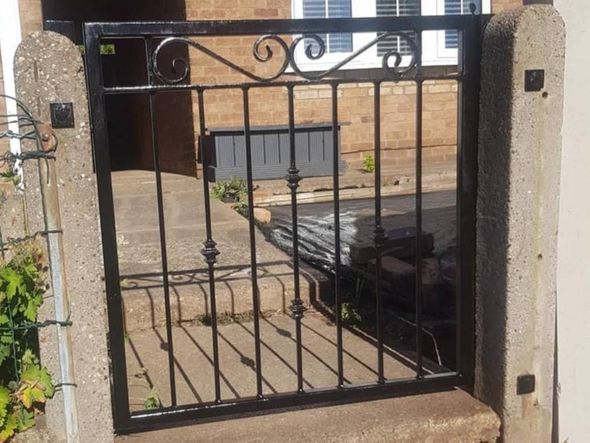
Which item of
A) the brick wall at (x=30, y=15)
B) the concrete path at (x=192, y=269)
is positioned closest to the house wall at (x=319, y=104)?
the brick wall at (x=30, y=15)

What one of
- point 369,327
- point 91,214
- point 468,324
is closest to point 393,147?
point 369,327

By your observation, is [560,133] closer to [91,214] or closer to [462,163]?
[462,163]

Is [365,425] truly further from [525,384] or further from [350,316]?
[350,316]

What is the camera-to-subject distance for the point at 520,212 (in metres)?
2.77

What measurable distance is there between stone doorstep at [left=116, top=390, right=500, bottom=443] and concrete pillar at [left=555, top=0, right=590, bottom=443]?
0.32 m

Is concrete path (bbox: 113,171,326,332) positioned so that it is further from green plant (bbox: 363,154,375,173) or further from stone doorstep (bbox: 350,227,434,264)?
green plant (bbox: 363,154,375,173)

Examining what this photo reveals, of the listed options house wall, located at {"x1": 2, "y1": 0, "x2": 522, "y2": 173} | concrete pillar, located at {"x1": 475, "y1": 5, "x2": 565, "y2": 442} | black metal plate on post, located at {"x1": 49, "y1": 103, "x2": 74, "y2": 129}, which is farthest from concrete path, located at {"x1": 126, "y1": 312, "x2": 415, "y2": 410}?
house wall, located at {"x1": 2, "y1": 0, "x2": 522, "y2": 173}

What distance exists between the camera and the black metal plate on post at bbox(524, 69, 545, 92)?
270 centimetres

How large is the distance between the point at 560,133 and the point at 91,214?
171 cm

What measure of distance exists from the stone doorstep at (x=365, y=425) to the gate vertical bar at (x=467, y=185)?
0.23 m

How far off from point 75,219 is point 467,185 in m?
1.49

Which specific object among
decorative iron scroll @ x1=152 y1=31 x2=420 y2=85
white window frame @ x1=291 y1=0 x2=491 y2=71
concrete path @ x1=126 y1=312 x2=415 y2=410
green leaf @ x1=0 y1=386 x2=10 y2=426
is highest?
white window frame @ x1=291 y1=0 x2=491 y2=71

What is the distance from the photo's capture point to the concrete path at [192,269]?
13.3ft

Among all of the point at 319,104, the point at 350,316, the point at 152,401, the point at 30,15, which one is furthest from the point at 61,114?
the point at 319,104
